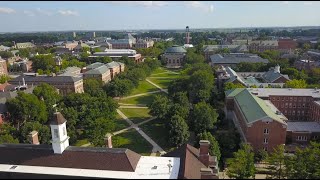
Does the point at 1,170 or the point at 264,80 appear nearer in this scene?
the point at 1,170

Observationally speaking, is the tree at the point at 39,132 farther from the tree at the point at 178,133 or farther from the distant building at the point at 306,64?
the distant building at the point at 306,64

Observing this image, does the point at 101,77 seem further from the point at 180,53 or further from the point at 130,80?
the point at 180,53

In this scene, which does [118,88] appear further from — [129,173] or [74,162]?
[129,173]

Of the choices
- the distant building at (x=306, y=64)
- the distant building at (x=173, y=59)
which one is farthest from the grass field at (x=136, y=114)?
the distant building at (x=173, y=59)

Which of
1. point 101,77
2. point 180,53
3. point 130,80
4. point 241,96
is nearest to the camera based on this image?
point 241,96

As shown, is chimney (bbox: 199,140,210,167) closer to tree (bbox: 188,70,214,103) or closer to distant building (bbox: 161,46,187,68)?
tree (bbox: 188,70,214,103)

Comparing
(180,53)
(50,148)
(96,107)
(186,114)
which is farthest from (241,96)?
(180,53)

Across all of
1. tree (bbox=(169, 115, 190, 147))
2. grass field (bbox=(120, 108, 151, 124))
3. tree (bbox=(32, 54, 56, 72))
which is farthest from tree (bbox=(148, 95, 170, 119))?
tree (bbox=(32, 54, 56, 72))
